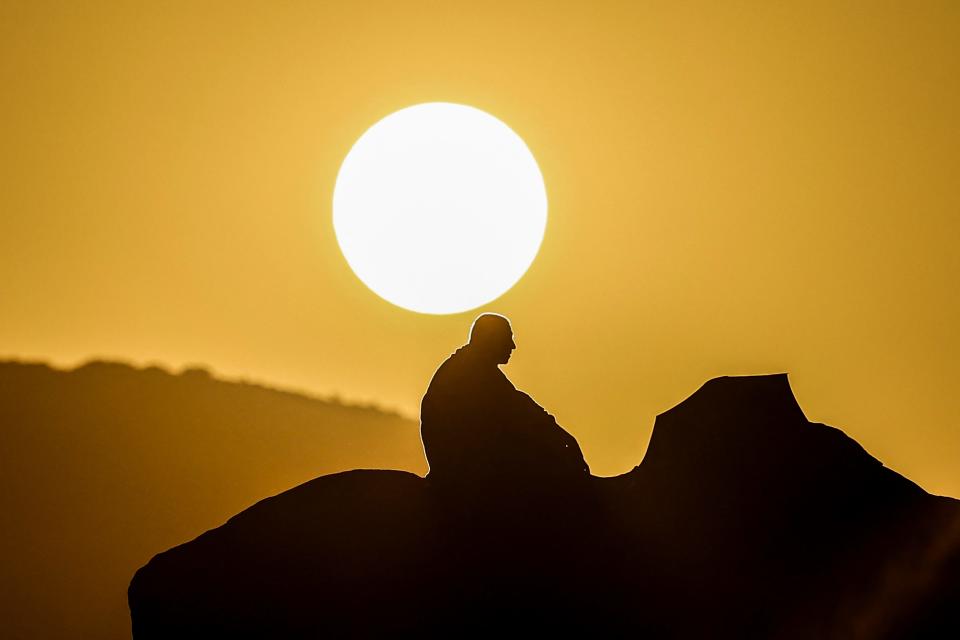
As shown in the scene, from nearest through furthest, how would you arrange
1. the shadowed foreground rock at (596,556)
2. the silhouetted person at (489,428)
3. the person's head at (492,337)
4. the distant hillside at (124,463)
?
1. the shadowed foreground rock at (596,556)
2. the silhouetted person at (489,428)
3. the person's head at (492,337)
4. the distant hillside at (124,463)

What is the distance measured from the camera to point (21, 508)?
50.9m

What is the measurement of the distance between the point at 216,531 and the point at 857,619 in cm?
936

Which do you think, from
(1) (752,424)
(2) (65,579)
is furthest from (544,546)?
(2) (65,579)

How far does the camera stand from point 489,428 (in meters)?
11.4

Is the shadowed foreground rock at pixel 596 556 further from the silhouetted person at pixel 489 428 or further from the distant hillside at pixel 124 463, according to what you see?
the distant hillside at pixel 124 463

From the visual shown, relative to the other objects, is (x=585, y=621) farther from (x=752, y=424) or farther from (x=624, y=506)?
(x=752, y=424)

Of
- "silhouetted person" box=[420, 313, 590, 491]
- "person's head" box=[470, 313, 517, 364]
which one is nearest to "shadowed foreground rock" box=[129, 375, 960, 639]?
"silhouetted person" box=[420, 313, 590, 491]

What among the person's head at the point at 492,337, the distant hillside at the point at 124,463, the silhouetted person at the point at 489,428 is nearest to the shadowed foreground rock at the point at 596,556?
the silhouetted person at the point at 489,428

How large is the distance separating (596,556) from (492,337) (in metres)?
3.73

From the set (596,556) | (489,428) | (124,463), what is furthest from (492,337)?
(124,463)

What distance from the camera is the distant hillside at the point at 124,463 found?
4600 centimetres

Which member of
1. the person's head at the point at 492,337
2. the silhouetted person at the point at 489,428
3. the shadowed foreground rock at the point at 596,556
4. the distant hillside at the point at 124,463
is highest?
the distant hillside at the point at 124,463

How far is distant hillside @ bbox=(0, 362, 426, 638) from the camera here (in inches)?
1811

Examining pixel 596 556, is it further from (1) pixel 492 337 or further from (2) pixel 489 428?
(1) pixel 492 337
